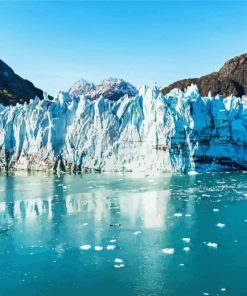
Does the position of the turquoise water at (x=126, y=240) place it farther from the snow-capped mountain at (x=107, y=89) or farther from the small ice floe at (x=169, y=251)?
the snow-capped mountain at (x=107, y=89)

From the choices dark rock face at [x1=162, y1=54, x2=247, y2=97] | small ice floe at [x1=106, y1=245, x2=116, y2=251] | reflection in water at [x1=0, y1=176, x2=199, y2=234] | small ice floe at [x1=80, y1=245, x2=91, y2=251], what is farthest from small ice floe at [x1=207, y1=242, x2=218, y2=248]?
dark rock face at [x1=162, y1=54, x2=247, y2=97]

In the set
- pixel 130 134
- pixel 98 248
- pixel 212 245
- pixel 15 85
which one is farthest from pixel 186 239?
pixel 15 85

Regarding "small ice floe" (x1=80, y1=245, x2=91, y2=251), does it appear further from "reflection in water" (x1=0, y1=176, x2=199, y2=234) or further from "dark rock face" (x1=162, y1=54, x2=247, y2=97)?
"dark rock face" (x1=162, y1=54, x2=247, y2=97)

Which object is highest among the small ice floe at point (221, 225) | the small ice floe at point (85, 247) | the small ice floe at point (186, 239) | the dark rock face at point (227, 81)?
the dark rock face at point (227, 81)

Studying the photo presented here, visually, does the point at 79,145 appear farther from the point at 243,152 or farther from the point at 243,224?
the point at 243,224

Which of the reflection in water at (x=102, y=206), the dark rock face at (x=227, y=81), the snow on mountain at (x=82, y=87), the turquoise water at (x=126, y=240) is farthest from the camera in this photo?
the snow on mountain at (x=82, y=87)

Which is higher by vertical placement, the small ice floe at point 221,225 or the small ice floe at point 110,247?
the small ice floe at point 221,225

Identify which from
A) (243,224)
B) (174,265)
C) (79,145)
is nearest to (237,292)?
(174,265)

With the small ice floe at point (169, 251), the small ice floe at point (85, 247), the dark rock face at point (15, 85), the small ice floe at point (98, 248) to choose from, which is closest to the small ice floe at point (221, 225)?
the small ice floe at point (169, 251)
